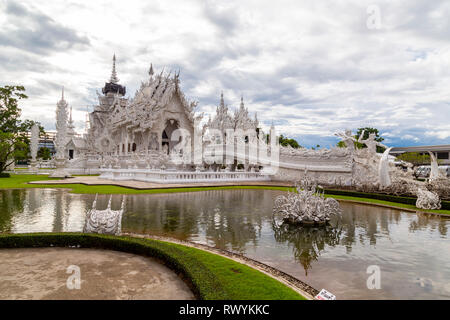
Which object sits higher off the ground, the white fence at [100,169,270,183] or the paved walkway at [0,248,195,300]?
the white fence at [100,169,270,183]

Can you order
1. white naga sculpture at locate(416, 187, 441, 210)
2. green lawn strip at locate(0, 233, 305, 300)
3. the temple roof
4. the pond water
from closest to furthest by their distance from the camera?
green lawn strip at locate(0, 233, 305, 300)
the pond water
white naga sculpture at locate(416, 187, 441, 210)
the temple roof

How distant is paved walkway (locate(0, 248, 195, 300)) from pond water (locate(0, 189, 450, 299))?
1.77 metres

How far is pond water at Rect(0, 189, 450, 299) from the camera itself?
4621mm

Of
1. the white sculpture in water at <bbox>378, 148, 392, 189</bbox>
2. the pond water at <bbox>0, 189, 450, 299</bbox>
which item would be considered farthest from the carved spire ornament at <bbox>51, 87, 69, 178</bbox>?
the white sculpture in water at <bbox>378, 148, 392, 189</bbox>

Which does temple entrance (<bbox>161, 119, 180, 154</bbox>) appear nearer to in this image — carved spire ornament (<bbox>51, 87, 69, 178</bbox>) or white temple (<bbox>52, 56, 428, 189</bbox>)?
white temple (<bbox>52, 56, 428, 189</bbox>)

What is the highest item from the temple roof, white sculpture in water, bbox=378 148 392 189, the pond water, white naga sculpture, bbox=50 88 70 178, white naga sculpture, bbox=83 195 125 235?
the temple roof

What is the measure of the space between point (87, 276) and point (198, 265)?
5.95ft

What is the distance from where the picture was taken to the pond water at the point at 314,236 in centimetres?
462

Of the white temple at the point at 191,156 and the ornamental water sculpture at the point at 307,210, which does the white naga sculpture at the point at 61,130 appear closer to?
the white temple at the point at 191,156

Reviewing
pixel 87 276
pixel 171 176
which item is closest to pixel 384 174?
pixel 171 176

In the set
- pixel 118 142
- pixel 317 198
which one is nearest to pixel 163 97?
pixel 118 142

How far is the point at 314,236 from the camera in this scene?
7270mm

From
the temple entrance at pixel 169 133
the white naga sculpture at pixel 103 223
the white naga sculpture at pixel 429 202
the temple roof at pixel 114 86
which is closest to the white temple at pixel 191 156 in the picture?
the temple entrance at pixel 169 133

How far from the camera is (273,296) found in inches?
149
